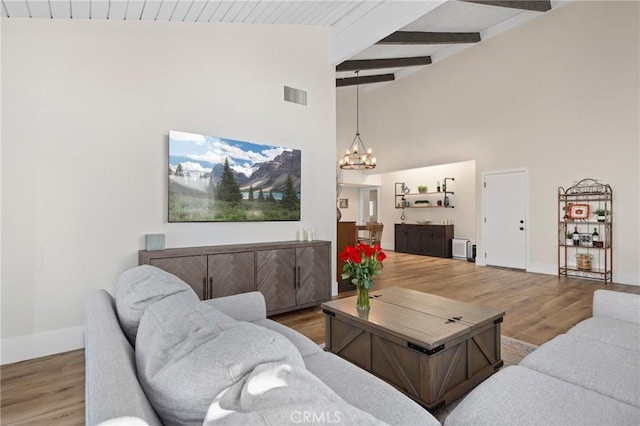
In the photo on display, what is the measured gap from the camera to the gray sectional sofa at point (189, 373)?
0.66 m

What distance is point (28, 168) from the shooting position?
9.22ft

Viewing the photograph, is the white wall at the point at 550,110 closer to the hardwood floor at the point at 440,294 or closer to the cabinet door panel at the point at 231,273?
the hardwood floor at the point at 440,294

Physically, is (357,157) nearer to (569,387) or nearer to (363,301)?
(363,301)

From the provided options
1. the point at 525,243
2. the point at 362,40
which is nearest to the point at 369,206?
the point at 525,243

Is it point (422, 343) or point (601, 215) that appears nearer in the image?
point (422, 343)

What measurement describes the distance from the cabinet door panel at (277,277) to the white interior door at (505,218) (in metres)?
5.46

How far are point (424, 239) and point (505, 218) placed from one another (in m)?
2.48

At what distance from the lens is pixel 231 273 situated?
3.50 metres

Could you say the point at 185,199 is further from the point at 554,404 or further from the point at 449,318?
the point at 554,404

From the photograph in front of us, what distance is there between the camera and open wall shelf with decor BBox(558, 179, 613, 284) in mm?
5754

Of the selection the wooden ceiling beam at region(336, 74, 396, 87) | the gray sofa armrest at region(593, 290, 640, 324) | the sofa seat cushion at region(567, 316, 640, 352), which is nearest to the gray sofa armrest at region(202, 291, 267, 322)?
the sofa seat cushion at region(567, 316, 640, 352)

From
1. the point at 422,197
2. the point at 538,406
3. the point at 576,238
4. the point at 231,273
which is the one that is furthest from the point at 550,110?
the point at 538,406

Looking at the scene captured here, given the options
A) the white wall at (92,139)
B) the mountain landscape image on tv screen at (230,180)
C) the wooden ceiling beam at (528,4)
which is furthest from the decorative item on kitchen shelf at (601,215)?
the white wall at (92,139)

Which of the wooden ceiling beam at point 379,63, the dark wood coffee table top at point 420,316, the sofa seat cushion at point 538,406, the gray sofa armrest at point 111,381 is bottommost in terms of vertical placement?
the sofa seat cushion at point 538,406
